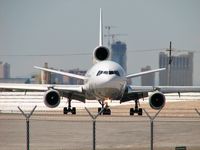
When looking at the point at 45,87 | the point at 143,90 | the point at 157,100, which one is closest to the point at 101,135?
the point at 157,100

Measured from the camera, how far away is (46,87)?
54.2m

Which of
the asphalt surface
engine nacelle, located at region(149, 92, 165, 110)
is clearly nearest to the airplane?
engine nacelle, located at region(149, 92, 165, 110)

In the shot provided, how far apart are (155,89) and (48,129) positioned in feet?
59.6

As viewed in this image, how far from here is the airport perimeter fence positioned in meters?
27.0

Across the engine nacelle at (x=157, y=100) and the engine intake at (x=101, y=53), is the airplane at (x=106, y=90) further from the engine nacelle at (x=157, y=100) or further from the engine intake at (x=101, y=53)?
the engine intake at (x=101, y=53)

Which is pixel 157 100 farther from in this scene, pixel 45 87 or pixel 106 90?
pixel 45 87

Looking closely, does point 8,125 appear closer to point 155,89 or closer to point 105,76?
point 105,76

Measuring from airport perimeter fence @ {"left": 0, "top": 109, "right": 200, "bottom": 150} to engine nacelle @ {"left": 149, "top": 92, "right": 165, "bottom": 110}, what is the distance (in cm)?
961

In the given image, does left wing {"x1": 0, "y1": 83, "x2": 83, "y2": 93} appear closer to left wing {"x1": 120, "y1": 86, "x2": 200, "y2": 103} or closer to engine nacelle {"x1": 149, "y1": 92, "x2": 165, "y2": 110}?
left wing {"x1": 120, "y1": 86, "x2": 200, "y2": 103}

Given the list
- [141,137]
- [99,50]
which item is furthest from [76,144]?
[99,50]

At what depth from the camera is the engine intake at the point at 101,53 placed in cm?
5675

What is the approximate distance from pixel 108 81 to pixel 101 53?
9.75 m

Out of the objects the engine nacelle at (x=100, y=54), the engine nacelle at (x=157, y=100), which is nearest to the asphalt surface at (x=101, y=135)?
the engine nacelle at (x=157, y=100)

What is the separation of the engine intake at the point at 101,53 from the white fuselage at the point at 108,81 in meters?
6.27
